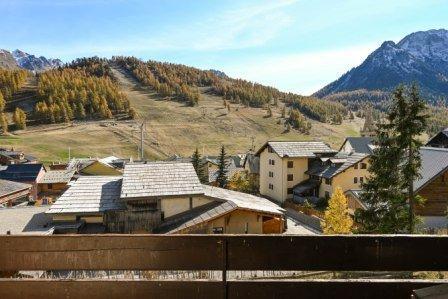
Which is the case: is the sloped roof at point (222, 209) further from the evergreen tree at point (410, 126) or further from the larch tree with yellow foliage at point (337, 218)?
the evergreen tree at point (410, 126)

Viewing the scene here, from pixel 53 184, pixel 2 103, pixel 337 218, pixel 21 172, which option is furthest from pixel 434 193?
pixel 2 103

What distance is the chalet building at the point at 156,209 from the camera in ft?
103

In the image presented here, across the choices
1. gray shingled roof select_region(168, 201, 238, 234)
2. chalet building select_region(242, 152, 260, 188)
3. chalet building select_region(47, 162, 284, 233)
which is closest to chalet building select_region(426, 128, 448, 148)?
chalet building select_region(242, 152, 260, 188)

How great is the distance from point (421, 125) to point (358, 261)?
2458cm

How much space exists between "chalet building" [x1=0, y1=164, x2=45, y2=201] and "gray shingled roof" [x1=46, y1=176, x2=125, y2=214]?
3932 cm

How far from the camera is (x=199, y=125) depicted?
651ft

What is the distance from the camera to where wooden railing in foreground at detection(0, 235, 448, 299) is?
3785 mm

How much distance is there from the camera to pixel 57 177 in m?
74.6

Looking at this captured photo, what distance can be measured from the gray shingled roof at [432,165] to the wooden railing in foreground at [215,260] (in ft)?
120

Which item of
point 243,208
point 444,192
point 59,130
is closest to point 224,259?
point 243,208

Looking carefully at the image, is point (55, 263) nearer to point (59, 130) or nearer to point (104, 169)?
point (104, 169)

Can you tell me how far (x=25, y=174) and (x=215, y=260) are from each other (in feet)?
252

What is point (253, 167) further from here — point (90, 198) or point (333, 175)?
point (90, 198)

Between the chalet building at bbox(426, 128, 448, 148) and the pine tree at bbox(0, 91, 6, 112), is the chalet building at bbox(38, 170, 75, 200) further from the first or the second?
the pine tree at bbox(0, 91, 6, 112)
